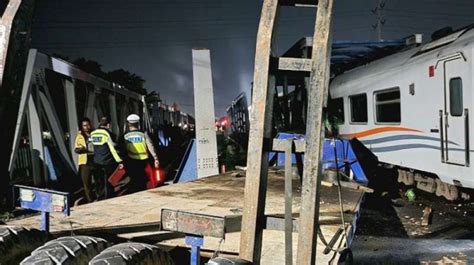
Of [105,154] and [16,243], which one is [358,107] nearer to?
[105,154]

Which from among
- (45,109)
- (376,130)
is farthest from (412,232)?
(45,109)

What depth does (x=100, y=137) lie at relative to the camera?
805 cm

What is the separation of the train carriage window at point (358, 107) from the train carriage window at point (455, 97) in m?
3.96

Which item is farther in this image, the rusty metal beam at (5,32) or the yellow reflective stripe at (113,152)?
the yellow reflective stripe at (113,152)

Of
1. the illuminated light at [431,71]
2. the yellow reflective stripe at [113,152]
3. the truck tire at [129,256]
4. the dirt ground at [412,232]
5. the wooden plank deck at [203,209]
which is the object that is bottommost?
the dirt ground at [412,232]

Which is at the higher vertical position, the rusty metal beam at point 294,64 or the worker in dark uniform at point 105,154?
the rusty metal beam at point 294,64

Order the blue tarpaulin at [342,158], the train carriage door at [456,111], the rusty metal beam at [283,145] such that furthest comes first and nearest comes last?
1. the blue tarpaulin at [342,158]
2. the train carriage door at [456,111]
3. the rusty metal beam at [283,145]

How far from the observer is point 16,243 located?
2.87m

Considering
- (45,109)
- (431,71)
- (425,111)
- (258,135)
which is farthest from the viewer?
(45,109)

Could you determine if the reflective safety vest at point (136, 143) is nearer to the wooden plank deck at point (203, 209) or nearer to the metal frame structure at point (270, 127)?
the wooden plank deck at point (203, 209)

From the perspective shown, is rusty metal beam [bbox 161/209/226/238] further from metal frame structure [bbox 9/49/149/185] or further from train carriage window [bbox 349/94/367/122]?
train carriage window [bbox 349/94/367/122]

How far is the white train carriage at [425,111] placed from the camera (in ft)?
24.6

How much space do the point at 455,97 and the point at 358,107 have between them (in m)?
4.80

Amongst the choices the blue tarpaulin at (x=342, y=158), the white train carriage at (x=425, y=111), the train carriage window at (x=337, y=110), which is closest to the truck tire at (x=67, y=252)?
the blue tarpaulin at (x=342, y=158)
